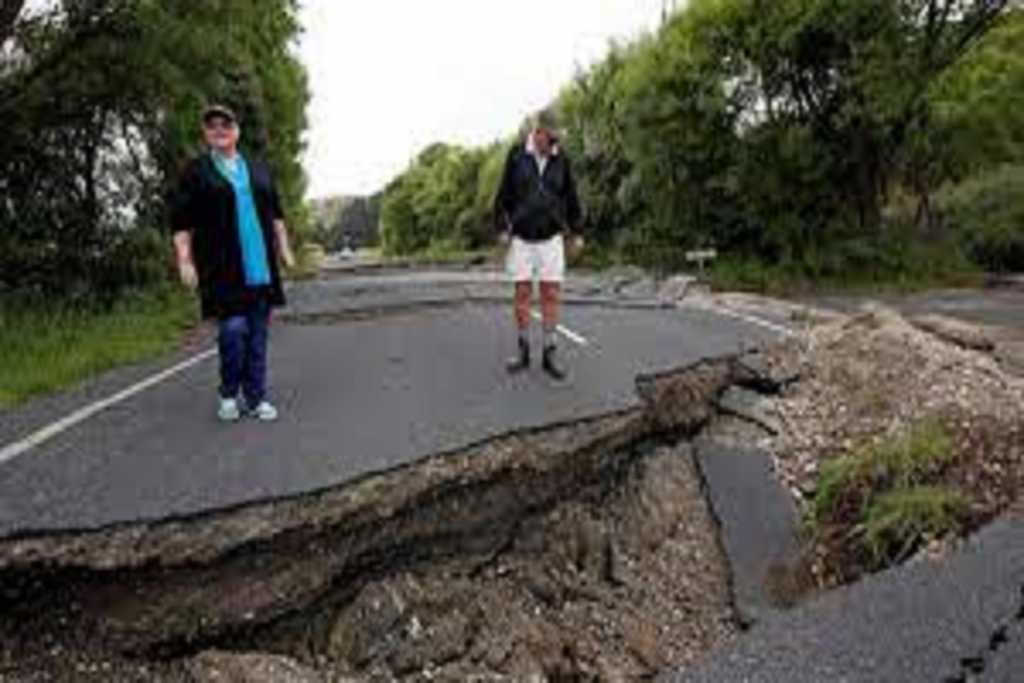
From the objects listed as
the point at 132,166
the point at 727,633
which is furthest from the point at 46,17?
the point at 727,633

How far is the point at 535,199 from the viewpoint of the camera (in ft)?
30.3

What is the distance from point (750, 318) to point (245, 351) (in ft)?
24.9

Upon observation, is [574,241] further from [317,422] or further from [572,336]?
[572,336]

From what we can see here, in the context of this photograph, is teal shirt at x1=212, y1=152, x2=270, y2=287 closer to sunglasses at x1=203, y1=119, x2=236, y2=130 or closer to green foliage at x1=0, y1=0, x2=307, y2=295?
sunglasses at x1=203, y1=119, x2=236, y2=130

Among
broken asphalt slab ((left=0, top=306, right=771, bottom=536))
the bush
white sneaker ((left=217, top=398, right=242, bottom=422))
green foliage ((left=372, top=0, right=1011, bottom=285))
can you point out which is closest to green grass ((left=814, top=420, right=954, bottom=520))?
broken asphalt slab ((left=0, top=306, right=771, bottom=536))

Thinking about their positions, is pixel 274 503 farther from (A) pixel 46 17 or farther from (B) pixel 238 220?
(A) pixel 46 17

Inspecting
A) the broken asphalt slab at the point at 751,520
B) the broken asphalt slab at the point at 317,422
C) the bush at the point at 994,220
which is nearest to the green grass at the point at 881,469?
the broken asphalt slab at the point at 751,520

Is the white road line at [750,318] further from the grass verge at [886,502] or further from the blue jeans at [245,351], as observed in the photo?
the blue jeans at [245,351]

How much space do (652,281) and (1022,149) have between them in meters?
16.2

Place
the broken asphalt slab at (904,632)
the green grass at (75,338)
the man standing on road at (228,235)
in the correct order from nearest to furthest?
the broken asphalt slab at (904,632), the man standing on road at (228,235), the green grass at (75,338)

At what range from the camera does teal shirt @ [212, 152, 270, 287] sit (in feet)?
25.0

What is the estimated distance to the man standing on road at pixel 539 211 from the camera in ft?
30.4

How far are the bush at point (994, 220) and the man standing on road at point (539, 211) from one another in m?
23.1

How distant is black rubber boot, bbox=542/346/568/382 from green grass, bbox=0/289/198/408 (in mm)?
4058
